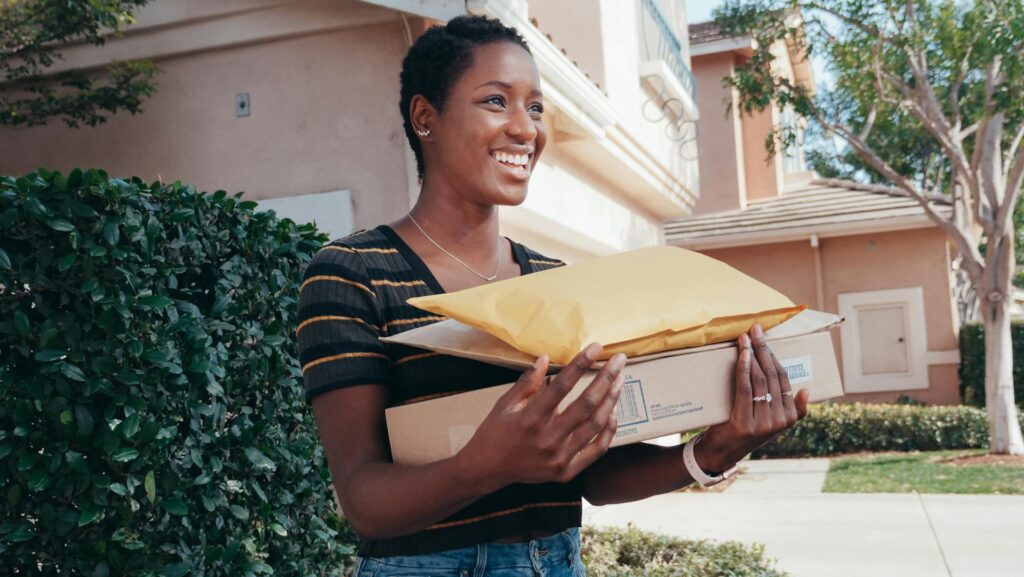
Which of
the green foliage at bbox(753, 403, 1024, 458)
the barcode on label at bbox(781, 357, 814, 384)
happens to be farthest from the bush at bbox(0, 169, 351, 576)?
the green foliage at bbox(753, 403, 1024, 458)

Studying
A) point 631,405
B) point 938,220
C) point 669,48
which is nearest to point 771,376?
point 631,405

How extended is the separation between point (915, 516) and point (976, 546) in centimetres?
126

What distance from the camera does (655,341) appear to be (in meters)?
1.43

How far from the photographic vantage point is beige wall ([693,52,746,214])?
16578 mm

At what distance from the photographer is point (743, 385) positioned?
1.55m

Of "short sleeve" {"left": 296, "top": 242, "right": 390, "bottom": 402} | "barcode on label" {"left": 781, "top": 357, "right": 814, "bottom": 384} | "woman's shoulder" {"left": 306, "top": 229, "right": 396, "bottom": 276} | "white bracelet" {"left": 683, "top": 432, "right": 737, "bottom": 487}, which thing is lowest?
"white bracelet" {"left": 683, "top": 432, "right": 737, "bottom": 487}

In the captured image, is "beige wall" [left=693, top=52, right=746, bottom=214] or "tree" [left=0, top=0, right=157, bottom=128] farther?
"beige wall" [left=693, top=52, right=746, bottom=214]

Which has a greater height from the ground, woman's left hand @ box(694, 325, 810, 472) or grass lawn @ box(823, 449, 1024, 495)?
woman's left hand @ box(694, 325, 810, 472)

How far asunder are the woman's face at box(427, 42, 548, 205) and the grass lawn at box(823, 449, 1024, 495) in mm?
8633

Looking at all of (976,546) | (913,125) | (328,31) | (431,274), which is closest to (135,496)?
(431,274)

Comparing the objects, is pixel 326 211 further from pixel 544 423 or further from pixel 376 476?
pixel 544 423

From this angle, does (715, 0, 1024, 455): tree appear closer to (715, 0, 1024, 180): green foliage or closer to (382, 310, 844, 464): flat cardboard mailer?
(715, 0, 1024, 180): green foliage

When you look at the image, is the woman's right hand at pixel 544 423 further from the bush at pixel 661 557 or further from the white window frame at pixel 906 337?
the white window frame at pixel 906 337

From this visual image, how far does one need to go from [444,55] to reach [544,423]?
91cm
